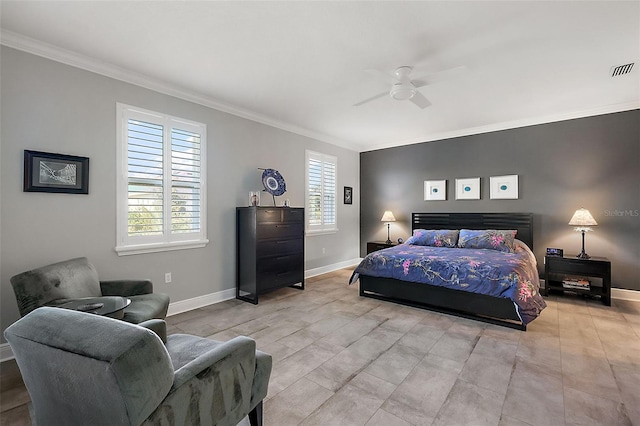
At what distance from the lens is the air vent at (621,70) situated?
10.0 ft

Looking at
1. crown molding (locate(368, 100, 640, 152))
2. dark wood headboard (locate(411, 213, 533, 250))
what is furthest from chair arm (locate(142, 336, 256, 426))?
crown molding (locate(368, 100, 640, 152))

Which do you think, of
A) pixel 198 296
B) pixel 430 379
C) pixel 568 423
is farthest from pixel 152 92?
pixel 568 423

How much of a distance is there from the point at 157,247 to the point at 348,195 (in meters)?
4.13

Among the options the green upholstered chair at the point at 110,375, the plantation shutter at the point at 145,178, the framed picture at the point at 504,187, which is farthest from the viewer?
the framed picture at the point at 504,187

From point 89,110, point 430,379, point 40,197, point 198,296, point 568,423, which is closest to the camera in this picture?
point 568,423

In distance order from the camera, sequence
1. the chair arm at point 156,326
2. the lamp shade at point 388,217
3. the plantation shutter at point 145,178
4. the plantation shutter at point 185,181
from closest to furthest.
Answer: the chair arm at point 156,326 < the plantation shutter at point 145,178 < the plantation shutter at point 185,181 < the lamp shade at point 388,217

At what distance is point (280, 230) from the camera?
14.6 ft

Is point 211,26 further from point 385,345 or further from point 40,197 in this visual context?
point 385,345

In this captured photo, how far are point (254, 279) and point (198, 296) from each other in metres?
0.74

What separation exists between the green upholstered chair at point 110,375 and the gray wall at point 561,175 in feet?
17.2

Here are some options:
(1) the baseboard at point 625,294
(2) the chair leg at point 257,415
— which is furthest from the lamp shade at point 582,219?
(2) the chair leg at point 257,415

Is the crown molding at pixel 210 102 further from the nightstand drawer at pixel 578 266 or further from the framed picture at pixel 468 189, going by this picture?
the nightstand drawer at pixel 578 266

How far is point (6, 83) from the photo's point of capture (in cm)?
254

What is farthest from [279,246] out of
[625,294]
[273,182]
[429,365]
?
[625,294]
